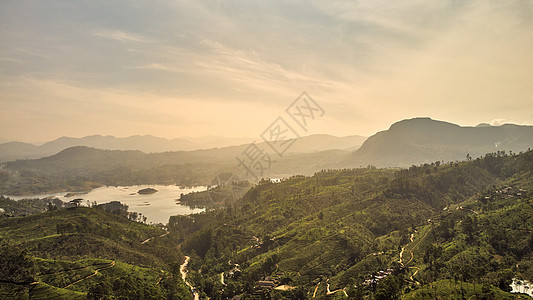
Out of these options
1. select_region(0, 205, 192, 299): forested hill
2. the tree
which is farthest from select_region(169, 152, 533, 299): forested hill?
select_region(0, 205, 192, 299): forested hill

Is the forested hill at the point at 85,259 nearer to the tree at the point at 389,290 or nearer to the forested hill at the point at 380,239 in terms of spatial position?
the forested hill at the point at 380,239

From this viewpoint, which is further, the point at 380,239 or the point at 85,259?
the point at 380,239

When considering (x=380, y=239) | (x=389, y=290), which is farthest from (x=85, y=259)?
(x=380, y=239)

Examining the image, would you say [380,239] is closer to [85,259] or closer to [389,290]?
[389,290]

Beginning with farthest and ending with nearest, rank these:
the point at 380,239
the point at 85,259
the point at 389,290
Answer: the point at 380,239, the point at 85,259, the point at 389,290

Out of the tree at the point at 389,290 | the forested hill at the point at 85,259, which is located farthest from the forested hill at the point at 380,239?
the forested hill at the point at 85,259

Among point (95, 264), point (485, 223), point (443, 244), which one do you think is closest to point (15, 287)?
point (95, 264)

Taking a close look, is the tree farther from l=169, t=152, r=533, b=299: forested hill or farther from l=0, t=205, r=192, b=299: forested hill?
l=0, t=205, r=192, b=299: forested hill

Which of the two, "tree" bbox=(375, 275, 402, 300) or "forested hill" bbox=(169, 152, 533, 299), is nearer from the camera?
"tree" bbox=(375, 275, 402, 300)

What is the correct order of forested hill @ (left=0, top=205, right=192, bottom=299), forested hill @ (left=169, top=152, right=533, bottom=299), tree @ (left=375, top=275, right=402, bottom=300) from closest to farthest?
tree @ (left=375, top=275, right=402, bottom=300) → forested hill @ (left=0, top=205, right=192, bottom=299) → forested hill @ (left=169, top=152, right=533, bottom=299)


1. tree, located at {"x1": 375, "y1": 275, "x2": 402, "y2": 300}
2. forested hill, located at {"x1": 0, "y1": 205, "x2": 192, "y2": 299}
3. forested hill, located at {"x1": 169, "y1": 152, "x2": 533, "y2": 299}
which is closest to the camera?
tree, located at {"x1": 375, "y1": 275, "x2": 402, "y2": 300}
